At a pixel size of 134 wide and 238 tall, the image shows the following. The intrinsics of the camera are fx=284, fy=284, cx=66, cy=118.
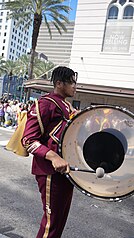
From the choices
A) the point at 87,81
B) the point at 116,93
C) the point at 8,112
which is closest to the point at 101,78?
the point at 87,81

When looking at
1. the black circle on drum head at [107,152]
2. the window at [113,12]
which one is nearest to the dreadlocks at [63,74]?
the black circle on drum head at [107,152]

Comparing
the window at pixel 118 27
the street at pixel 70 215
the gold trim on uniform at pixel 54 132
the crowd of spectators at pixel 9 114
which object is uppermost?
the window at pixel 118 27

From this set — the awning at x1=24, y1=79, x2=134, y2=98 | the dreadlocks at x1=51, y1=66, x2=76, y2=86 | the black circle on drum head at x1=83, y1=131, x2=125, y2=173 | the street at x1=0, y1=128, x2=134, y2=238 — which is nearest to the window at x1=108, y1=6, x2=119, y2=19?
the awning at x1=24, y1=79, x2=134, y2=98

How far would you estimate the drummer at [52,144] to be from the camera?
1909 mm

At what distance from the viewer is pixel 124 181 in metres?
1.84

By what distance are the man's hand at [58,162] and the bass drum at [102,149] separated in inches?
3.8

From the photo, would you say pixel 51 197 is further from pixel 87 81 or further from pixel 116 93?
pixel 87 81

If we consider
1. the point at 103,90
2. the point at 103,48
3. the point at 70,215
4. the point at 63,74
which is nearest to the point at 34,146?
the point at 63,74

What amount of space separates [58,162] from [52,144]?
0.23 m

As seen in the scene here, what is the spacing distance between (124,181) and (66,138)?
0.47 m

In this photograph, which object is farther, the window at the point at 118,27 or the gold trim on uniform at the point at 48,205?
the window at the point at 118,27

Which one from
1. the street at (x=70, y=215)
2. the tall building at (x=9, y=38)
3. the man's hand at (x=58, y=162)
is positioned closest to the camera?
the man's hand at (x=58, y=162)

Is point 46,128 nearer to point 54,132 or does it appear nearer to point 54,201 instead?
point 54,132

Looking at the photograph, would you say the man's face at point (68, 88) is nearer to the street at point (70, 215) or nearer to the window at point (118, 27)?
the street at point (70, 215)
